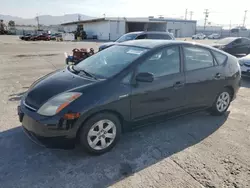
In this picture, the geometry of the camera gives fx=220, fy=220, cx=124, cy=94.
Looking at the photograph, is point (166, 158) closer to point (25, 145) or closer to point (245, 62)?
point (25, 145)

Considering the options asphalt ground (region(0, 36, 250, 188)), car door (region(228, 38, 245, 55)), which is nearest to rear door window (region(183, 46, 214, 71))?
asphalt ground (region(0, 36, 250, 188))

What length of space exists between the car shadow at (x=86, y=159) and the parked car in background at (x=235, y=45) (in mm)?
11183

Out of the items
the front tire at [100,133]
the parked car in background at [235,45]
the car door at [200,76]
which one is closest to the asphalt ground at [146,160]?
the front tire at [100,133]

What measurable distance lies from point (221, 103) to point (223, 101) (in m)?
0.08

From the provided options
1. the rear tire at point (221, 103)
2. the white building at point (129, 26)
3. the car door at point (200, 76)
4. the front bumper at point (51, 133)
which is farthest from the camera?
the white building at point (129, 26)

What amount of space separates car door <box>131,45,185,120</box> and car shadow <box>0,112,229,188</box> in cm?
47

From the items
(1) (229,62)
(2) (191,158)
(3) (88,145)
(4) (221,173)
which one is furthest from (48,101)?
(1) (229,62)

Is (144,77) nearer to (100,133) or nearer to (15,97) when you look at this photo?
(100,133)

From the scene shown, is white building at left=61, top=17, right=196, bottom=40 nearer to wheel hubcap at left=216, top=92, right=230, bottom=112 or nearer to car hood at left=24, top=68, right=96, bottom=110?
wheel hubcap at left=216, top=92, right=230, bottom=112

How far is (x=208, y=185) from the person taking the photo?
8.61 feet

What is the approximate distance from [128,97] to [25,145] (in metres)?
1.74

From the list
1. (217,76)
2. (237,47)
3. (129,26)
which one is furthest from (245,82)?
(129,26)

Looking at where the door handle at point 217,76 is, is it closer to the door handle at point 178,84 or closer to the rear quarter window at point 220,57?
the rear quarter window at point 220,57

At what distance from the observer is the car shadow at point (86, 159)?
2.65m
